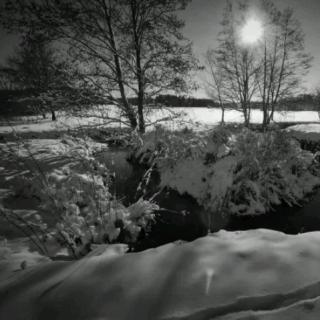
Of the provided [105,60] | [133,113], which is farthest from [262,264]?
[105,60]

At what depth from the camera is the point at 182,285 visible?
120cm

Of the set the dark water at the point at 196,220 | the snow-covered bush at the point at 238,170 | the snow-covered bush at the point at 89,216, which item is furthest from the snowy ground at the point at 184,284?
the snow-covered bush at the point at 238,170

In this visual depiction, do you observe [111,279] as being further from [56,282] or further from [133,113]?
[133,113]

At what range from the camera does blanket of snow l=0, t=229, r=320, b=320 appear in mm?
1059

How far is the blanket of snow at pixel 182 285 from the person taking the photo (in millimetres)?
1059

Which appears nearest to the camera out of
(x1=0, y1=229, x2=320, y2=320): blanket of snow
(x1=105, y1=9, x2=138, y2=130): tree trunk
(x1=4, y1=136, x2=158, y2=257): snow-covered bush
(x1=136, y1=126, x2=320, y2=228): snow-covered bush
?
(x1=0, y1=229, x2=320, y2=320): blanket of snow

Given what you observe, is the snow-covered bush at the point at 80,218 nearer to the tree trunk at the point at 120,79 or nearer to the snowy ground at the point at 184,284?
the snowy ground at the point at 184,284

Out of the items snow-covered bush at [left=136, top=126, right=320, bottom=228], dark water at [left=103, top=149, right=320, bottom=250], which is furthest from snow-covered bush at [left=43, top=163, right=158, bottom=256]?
snow-covered bush at [left=136, top=126, right=320, bottom=228]

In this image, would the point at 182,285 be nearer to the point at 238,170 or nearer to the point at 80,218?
the point at 80,218

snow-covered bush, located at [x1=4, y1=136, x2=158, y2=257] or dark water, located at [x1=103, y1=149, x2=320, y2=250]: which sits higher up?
snow-covered bush, located at [x1=4, y1=136, x2=158, y2=257]

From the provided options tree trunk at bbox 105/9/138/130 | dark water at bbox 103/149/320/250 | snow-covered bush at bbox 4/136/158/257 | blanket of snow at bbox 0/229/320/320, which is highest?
tree trunk at bbox 105/9/138/130

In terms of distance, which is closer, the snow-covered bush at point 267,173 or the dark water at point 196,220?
the dark water at point 196,220

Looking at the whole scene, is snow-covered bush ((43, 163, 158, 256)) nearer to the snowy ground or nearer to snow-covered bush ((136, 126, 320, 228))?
the snowy ground

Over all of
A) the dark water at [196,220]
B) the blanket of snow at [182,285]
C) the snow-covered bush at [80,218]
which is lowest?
the dark water at [196,220]
